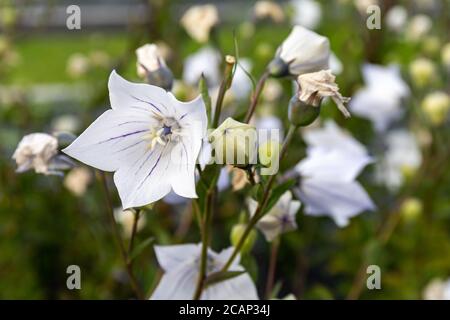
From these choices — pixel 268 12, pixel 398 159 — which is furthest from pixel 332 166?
pixel 398 159

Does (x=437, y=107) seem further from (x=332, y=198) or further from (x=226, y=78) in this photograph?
(x=226, y=78)

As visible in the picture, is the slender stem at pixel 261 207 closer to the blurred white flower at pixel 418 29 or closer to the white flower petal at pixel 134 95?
the white flower petal at pixel 134 95

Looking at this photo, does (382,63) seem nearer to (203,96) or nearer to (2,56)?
(2,56)

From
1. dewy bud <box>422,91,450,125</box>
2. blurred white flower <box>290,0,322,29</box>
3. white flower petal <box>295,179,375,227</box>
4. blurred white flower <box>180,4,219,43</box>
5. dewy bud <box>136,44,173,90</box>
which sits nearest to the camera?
dewy bud <box>136,44,173,90</box>

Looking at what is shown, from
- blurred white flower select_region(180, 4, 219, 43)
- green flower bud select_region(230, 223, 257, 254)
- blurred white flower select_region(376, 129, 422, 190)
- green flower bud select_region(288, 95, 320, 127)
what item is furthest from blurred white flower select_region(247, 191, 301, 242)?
blurred white flower select_region(376, 129, 422, 190)

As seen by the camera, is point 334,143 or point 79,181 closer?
point 334,143

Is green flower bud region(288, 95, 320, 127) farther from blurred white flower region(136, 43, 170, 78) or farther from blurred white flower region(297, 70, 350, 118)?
blurred white flower region(136, 43, 170, 78)
